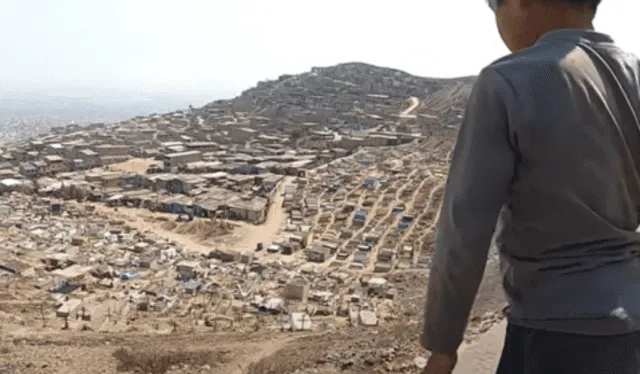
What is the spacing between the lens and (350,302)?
39.6ft

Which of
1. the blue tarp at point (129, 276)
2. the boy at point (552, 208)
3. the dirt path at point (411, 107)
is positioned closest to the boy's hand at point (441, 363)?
the boy at point (552, 208)

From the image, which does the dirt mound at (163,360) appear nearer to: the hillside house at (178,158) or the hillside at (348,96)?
the hillside house at (178,158)

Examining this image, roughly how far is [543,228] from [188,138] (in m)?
36.3

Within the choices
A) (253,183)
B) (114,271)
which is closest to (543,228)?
(114,271)

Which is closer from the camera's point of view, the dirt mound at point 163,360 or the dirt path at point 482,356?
the dirt path at point 482,356

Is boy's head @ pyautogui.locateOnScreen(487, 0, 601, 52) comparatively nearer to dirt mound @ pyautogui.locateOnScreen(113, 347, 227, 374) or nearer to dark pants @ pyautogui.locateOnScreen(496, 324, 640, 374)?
dark pants @ pyautogui.locateOnScreen(496, 324, 640, 374)

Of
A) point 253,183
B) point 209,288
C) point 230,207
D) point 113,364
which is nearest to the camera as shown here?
point 113,364

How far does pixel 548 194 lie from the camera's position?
96 cm

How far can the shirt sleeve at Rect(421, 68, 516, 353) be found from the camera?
3.10ft

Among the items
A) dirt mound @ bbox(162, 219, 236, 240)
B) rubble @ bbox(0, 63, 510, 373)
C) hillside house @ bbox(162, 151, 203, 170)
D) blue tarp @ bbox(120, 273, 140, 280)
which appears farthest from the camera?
hillside house @ bbox(162, 151, 203, 170)

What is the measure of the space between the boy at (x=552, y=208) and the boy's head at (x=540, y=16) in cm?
4

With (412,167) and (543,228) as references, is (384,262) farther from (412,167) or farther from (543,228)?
(543,228)

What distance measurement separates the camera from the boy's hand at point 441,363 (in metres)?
1.02

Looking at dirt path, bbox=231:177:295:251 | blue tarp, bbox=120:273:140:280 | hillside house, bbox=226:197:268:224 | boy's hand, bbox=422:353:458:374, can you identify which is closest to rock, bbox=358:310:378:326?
blue tarp, bbox=120:273:140:280
